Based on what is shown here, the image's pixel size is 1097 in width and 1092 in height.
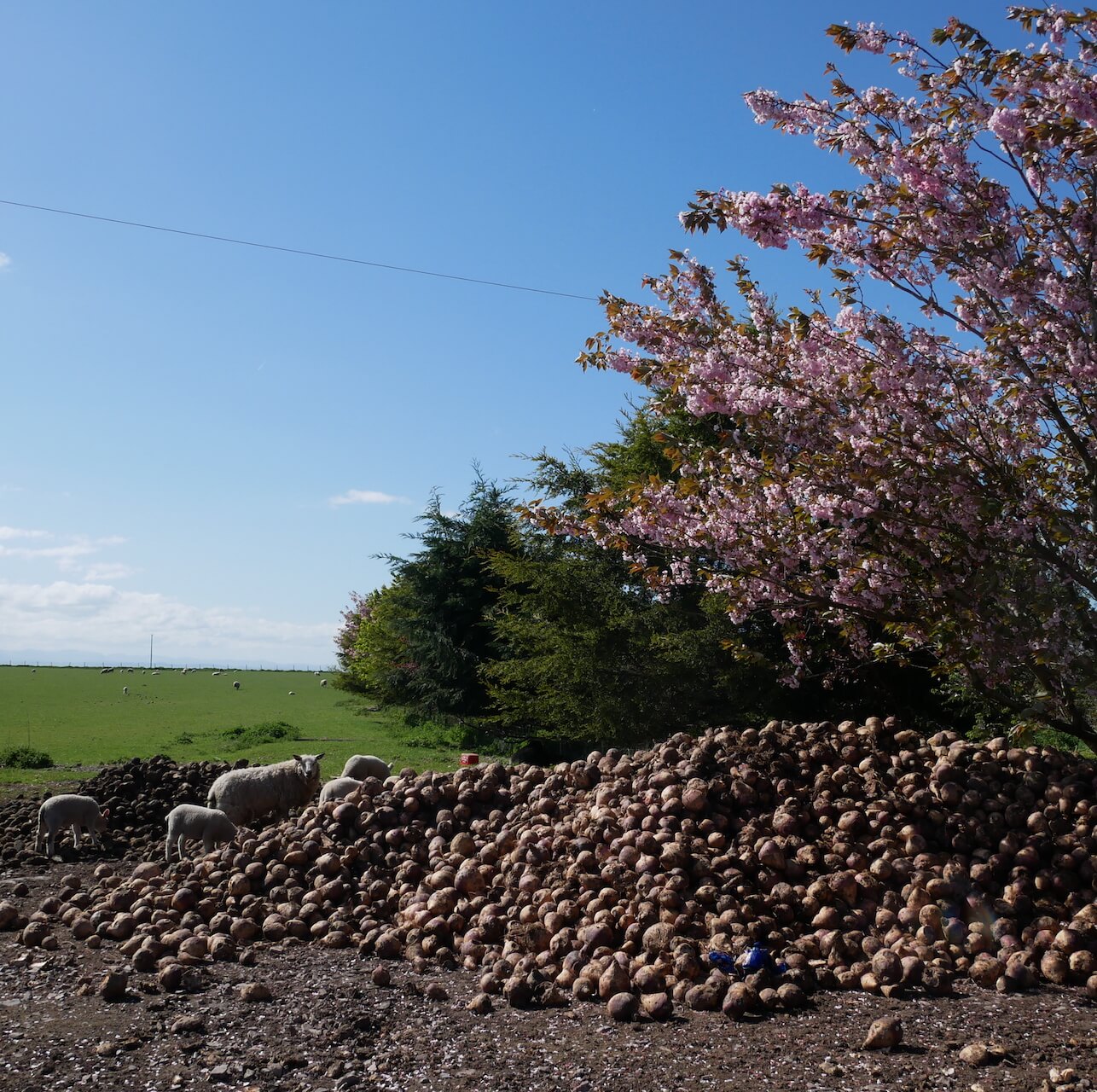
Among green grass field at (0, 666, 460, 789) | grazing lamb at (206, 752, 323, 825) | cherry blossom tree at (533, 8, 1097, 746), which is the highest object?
cherry blossom tree at (533, 8, 1097, 746)

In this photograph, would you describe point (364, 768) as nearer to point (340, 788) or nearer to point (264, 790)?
point (264, 790)

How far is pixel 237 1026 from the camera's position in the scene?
6082 millimetres

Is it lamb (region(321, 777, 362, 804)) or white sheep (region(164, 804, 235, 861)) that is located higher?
lamb (region(321, 777, 362, 804))

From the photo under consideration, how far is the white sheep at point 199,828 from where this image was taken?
10.8 m

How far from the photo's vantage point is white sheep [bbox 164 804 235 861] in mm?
10797

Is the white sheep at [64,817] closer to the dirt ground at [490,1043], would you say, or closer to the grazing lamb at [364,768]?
the grazing lamb at [364,768]

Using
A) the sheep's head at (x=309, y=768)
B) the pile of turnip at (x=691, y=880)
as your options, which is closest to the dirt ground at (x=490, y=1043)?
the pile of turnip at (x=691, y=880)

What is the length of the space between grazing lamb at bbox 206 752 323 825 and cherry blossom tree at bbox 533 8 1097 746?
6211mm

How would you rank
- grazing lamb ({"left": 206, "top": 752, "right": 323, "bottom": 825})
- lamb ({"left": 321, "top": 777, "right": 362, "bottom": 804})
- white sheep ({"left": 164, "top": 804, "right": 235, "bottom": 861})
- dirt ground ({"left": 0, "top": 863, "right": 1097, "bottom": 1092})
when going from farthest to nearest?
grazing lamb ({"left": 206, "top": 752, "right": 323, "bottom": 825}) < lamb ({"left": 321, "top": 777, "right": 362, "bottom": 804}) < white sheep ({"left": 164, "top": 804, "right": 235, "bottom": 861}) < dirt ground ({"left": 0, "top": 863, "right": 1097, "bottom": 1092})

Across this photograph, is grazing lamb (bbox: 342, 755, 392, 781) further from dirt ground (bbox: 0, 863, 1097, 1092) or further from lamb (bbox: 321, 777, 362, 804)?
dirt ground (bbox: 0, 863, 1097, 1092)

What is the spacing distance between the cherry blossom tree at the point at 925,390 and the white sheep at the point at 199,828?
5.69 meters

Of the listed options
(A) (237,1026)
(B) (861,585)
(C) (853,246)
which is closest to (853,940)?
(B) (861,585)

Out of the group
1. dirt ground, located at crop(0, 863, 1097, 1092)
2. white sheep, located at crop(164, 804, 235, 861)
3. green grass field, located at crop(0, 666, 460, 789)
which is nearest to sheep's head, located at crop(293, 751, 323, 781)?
white sheep, located at crop(164, 804, 235, 861)

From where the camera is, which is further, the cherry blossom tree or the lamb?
the lamb
